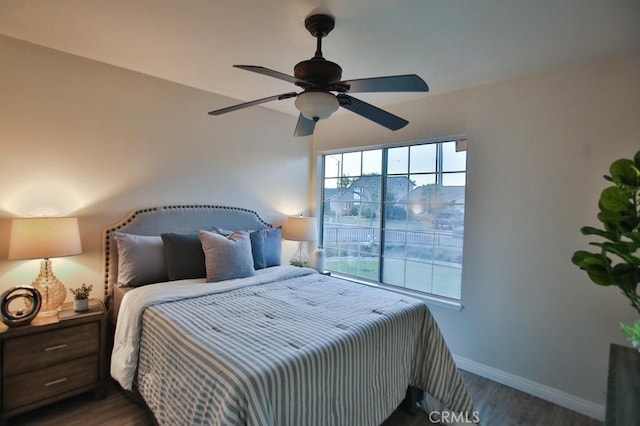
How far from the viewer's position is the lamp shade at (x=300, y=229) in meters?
3.67

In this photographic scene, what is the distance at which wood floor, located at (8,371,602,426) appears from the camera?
6.78ft

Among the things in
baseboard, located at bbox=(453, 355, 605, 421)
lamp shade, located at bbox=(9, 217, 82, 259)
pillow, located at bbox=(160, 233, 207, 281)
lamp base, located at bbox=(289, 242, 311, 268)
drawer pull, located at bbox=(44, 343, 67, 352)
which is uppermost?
lamp shade, located at bbox=(9, 217, 82, 259)

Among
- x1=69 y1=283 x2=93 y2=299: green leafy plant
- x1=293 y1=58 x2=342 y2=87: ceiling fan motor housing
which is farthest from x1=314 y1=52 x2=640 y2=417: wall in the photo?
x1=69 y1=283 x2=93 y2=299: green leafy plant

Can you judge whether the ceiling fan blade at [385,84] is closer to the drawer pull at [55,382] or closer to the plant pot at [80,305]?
the plant pot at [80,305]

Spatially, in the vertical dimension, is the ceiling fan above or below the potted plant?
above

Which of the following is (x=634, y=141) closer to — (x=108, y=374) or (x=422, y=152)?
(x=422, y=152)

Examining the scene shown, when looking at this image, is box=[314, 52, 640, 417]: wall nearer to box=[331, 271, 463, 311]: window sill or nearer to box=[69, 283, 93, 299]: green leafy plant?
box=[331, 271, 463, 311]: window sill

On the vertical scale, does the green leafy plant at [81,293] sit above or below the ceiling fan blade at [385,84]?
below

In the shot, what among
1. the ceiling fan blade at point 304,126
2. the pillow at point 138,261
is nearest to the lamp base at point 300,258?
the pillow at point 138,261

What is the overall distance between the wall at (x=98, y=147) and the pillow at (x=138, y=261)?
0.27 metres

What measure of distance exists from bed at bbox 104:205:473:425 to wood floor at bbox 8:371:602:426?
22 cm

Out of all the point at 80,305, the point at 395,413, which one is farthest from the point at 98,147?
the point at 395,413

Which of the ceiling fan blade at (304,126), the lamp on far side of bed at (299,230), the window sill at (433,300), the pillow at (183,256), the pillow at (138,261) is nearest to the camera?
the ceiling fan blade at (304,126)

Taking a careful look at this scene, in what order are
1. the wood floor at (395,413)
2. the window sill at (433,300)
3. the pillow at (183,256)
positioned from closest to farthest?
the wood floor at (395,413) → the pillow at (183,256) → the window sill at (433,300)
